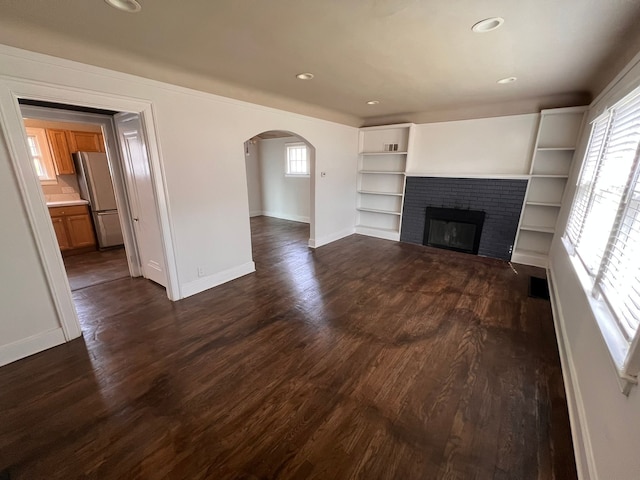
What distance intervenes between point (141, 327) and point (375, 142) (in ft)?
17.1

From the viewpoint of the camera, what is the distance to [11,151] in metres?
1.96

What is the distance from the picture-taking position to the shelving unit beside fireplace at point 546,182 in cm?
379

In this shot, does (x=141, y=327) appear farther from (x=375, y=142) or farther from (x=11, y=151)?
(x=375, y=142)

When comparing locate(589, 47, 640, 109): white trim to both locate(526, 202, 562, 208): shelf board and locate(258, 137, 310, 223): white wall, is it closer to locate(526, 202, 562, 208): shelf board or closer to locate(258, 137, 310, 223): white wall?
locate(526, 202, 562, 208): shelf board

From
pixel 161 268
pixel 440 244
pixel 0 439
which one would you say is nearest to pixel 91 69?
pixel 161 268

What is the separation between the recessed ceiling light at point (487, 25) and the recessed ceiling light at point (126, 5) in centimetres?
215

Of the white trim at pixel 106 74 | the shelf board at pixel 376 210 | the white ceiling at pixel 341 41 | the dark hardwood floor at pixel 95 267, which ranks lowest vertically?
the dark hardwood floor at pixel 95 267

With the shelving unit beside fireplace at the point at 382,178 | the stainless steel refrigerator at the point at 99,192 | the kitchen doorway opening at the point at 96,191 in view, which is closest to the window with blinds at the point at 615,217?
the shelving unit beside fireplace at the point at 382,178

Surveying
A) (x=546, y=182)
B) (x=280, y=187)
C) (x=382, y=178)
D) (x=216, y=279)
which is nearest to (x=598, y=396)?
(x=216, y=279)

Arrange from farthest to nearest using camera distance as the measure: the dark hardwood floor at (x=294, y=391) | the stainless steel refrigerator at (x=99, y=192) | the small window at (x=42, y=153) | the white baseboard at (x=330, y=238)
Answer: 1. the white baseboard at (x=330, y=238)
2. the stainless steel refrigerator at (x=99, y=192)
3. the small window at (x=42, y=153)
4. the dark hardwood floor at (x=294, y=391)

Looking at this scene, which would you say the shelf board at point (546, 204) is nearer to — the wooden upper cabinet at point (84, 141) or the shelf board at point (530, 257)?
the shelf board at point (530, 257)

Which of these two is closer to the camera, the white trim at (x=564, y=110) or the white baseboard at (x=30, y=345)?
the white baseboard at (x=30, y=345)

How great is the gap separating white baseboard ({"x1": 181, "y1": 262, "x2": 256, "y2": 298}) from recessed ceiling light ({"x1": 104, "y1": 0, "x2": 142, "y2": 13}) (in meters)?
2.60

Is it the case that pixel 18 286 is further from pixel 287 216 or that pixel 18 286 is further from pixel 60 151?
pixel 287 216
